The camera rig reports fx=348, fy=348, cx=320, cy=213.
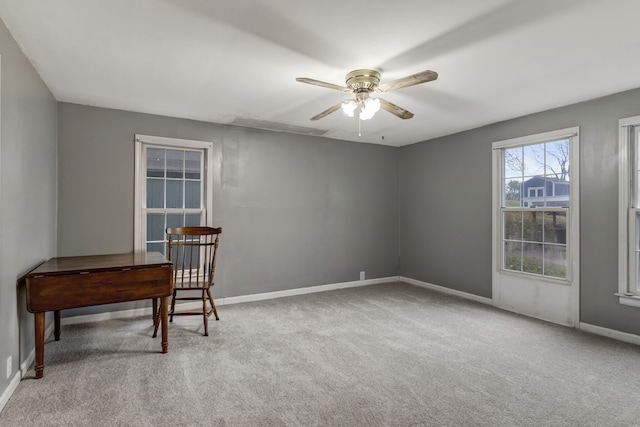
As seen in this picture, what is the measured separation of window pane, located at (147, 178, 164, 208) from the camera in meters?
3.86

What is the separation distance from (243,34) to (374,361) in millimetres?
2420

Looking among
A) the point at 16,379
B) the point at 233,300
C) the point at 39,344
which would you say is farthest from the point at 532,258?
the point at 16,379

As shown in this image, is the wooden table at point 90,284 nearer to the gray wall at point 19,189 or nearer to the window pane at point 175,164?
the gray wall at point 19,189

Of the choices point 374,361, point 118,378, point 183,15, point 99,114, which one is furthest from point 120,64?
point 374,361

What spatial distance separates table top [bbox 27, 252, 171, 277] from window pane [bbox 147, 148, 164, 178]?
3.59 ft

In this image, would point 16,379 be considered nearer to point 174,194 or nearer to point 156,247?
point 156,247

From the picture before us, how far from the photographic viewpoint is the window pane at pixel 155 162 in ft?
12.7

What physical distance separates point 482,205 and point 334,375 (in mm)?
2987

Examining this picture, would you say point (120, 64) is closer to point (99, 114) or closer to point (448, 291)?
point (99, 114)

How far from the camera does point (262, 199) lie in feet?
14.6

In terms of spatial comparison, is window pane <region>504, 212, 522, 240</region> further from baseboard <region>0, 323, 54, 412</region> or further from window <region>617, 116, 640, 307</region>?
baseboard <region>0, 323, 54, 412</region>

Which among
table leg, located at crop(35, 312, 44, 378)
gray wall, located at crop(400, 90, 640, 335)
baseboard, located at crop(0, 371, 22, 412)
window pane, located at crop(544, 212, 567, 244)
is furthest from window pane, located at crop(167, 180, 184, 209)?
window pane, located at crop(544, 212, 567, 244)

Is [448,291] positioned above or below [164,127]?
below

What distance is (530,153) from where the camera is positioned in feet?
12.7
